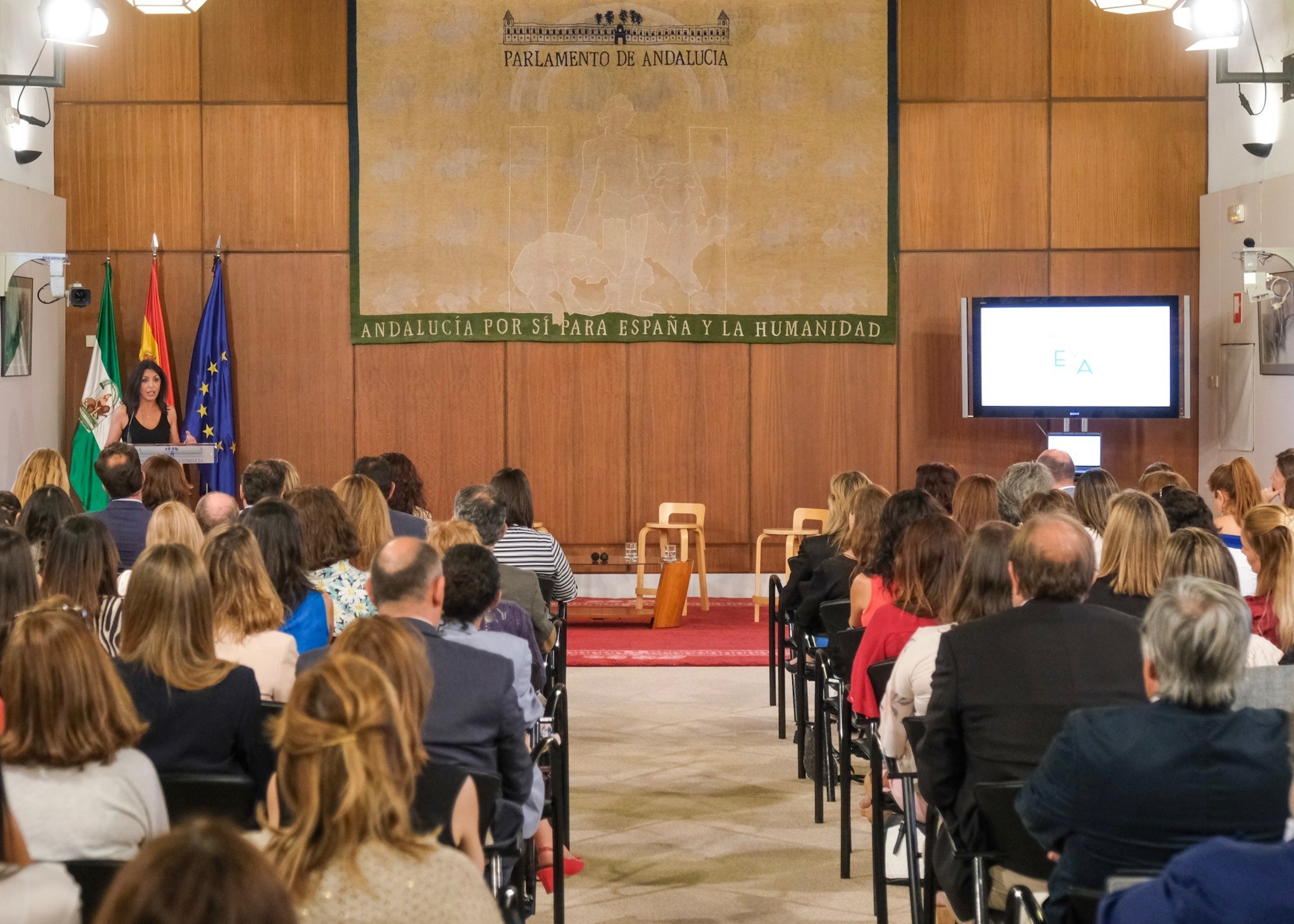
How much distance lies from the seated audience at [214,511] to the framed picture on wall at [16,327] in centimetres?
432

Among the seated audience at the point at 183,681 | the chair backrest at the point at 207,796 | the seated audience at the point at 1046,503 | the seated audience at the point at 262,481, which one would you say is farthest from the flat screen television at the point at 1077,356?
the chair backrest at the point at 207,796

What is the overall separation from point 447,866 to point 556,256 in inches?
350

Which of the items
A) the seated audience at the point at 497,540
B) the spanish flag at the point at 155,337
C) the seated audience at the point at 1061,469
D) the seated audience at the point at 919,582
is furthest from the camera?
the spanish flag at the point at 155,337

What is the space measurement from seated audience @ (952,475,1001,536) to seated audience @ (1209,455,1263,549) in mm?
952

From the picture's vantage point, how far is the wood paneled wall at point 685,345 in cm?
1053

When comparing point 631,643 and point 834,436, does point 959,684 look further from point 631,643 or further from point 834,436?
point 834,436

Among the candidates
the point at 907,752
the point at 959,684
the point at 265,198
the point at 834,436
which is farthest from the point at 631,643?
the point at 959,684

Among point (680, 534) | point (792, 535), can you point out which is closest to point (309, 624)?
point (792, 535)

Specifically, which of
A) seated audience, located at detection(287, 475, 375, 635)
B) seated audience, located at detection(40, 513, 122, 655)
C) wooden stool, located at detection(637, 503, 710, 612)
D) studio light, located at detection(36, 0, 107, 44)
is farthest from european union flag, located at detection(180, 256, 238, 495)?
seated audience, located at detection(40, 513, 122, 655)

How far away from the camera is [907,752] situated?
3.91 metres

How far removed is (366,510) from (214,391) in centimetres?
540

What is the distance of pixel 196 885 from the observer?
1210 millimetres

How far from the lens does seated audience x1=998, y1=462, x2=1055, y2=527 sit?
244 inches

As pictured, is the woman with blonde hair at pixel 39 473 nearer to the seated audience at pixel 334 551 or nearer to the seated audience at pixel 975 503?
the seated audience at pixel 334 551
